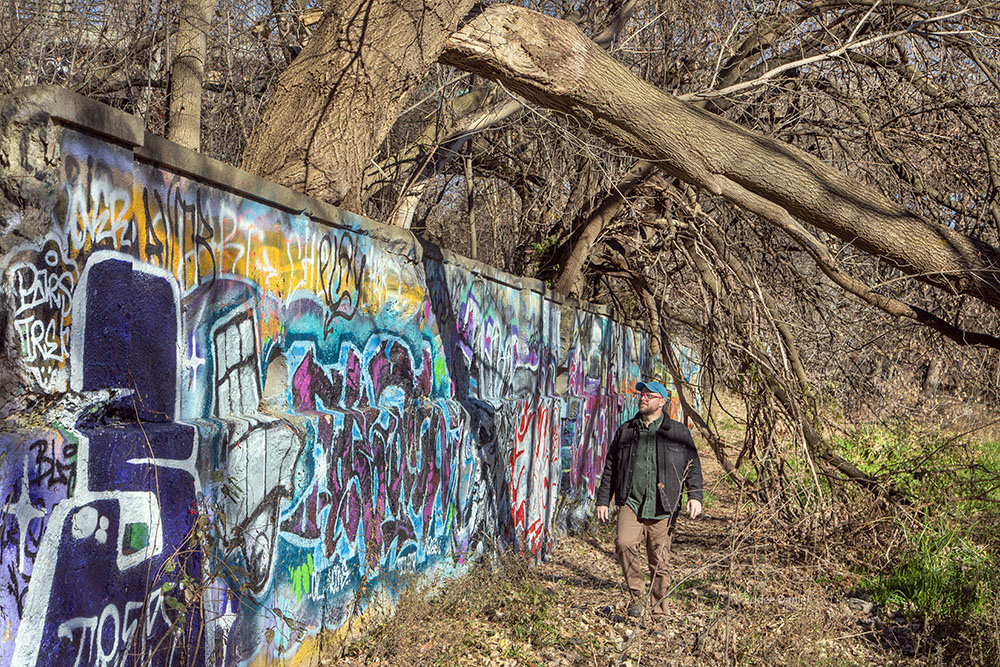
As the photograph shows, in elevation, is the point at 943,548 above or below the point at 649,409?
below

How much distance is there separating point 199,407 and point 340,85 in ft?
7.92

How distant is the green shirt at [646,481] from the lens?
6.73 meters

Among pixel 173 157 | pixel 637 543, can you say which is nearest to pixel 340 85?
pixel 173 157

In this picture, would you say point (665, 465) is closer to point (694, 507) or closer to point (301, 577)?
point (694, 507)

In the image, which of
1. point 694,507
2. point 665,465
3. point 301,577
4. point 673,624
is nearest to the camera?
point 301,577

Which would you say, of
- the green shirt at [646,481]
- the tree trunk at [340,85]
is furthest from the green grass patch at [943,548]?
the tree trunk at [340,85]

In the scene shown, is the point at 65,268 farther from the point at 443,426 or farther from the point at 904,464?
the point at 904,464

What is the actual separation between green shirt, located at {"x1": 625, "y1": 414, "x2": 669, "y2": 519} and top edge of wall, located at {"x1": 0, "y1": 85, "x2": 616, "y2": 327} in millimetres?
2167

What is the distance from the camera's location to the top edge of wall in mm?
2838

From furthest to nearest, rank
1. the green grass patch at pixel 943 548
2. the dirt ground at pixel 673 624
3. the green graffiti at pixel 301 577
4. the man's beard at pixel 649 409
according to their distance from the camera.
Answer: the man's beard at pixel 649 409, the green grass patch at pixel 943 548, the dirt ground at pixel 673 624, the green graffiti at pixel 301 577

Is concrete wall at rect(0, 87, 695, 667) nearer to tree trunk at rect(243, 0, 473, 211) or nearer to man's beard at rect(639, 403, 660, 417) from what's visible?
tree trunk at rect(243, 0, 473, 211)

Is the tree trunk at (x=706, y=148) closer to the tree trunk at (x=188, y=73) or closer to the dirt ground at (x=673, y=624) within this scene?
the dirt ground at (x=673, y=624)

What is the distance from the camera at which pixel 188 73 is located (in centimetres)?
741

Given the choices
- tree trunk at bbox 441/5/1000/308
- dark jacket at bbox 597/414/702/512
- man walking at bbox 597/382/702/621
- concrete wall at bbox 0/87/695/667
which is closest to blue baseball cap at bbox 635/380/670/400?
man walking at bbox 597/382/702/621
